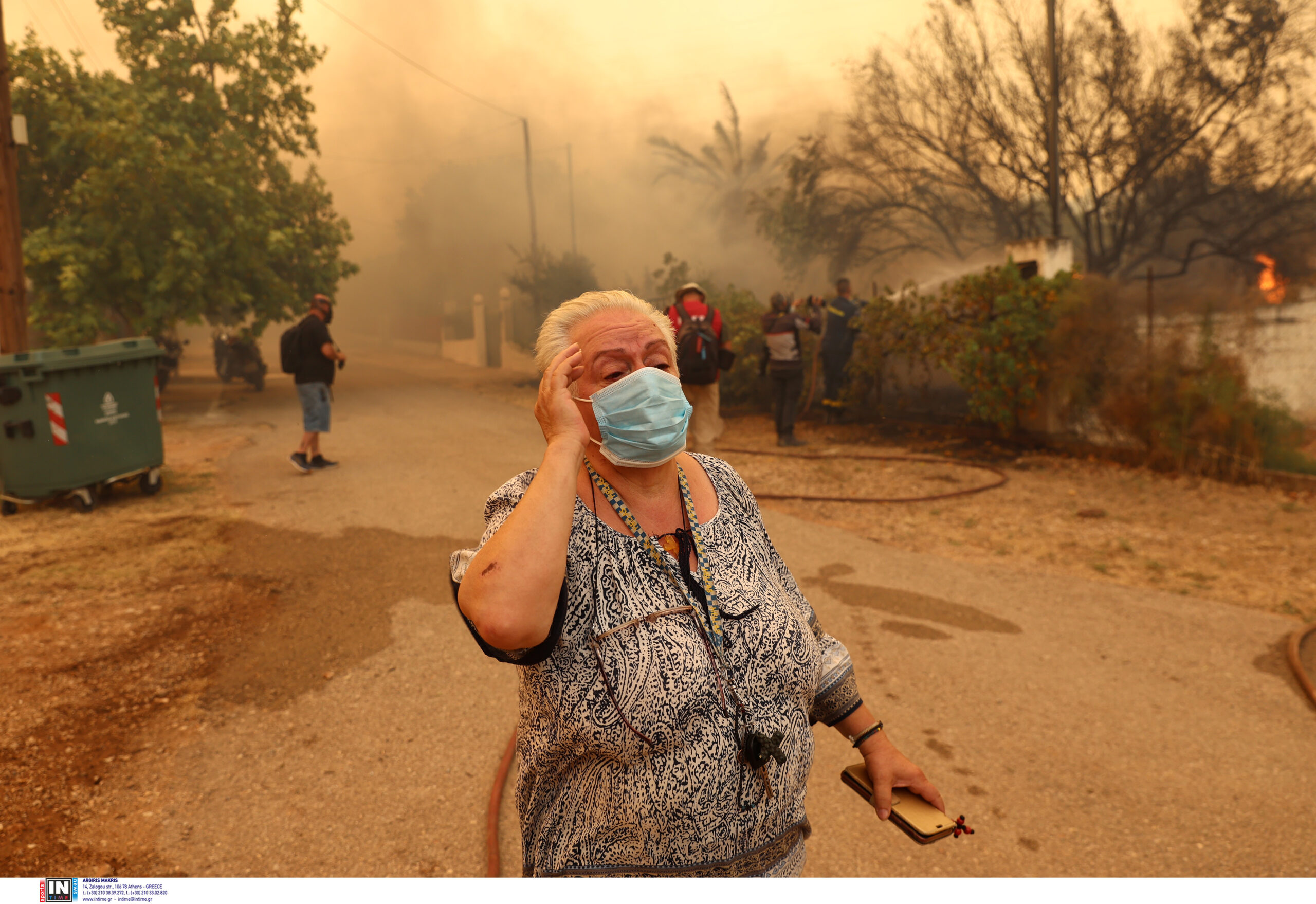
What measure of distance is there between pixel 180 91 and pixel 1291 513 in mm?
18473

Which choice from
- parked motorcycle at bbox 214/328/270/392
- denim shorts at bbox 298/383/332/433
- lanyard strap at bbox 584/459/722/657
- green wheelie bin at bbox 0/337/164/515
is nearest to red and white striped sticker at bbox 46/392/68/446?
green wheelie bin at bbox 0/337/164/515

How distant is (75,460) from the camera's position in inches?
274

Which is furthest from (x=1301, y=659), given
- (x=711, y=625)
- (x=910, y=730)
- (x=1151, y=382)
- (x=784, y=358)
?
(x=784, y=358)

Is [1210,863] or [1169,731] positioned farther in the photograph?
→ [1169,731]

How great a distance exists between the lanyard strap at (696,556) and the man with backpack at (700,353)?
563 centimetres

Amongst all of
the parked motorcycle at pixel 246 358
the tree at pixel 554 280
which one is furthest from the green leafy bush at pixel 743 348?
the parked motorcycle at pixel 246 358

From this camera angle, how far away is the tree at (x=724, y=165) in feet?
113

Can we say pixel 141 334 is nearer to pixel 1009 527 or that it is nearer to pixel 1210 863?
pixel 1009 527

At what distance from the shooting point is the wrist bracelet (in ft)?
5.69

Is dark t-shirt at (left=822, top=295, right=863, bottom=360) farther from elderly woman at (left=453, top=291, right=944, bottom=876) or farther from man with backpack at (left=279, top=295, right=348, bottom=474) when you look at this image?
elderly woman at (left=453, top=291, right=944, bottom=876)

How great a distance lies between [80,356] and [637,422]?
722 centimetres

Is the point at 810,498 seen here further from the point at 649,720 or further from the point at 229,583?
the point at 649,720

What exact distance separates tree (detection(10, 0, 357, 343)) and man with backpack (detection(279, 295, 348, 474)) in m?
7.79
